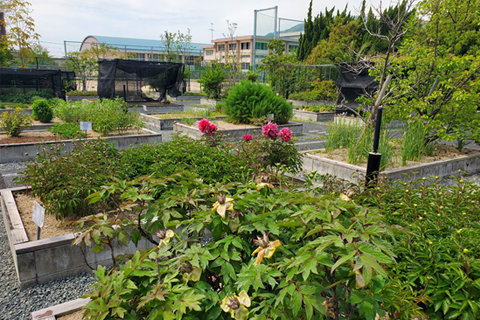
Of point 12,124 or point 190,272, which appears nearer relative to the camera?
point 190,272

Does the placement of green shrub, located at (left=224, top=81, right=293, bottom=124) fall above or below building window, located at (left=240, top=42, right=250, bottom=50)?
below

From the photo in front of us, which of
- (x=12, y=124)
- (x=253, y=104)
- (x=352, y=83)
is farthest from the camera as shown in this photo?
(x=352, y=83)

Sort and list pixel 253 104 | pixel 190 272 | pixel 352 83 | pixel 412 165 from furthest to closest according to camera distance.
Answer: pixel 352 83 < pixel 253 104 < pixel 412 165 < pixel 190 272


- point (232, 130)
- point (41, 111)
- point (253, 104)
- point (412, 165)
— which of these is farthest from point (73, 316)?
point (41, 111)

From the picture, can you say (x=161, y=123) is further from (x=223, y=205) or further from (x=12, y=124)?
(x=223, y=205)

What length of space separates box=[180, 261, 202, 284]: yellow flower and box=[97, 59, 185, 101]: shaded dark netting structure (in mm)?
13621

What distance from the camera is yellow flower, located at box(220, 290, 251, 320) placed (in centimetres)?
136

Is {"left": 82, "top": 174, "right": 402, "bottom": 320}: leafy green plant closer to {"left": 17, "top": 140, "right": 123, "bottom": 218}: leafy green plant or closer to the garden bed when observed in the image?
{"left": 17, "top": 140, "right": 123, "bottom": 218}: leafy green plant

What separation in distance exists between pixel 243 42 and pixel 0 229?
160ft

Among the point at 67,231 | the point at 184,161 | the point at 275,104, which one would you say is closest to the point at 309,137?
the point at 275,104

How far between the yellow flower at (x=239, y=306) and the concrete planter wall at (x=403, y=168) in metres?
4.44

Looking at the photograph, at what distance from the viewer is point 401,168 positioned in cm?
572

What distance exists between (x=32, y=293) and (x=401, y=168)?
553 cm

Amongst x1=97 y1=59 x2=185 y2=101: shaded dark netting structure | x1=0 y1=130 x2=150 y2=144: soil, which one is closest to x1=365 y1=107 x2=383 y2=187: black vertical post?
x1=0 y1=130 x2=150 y2=144: soil
